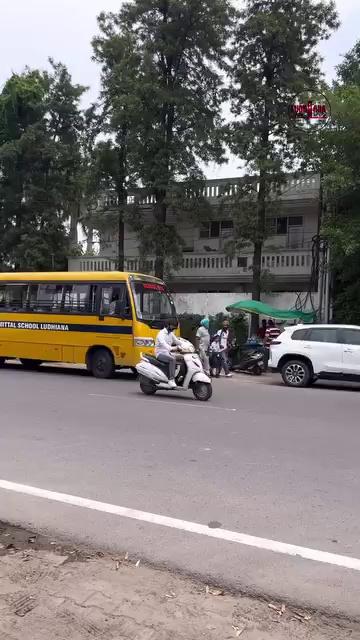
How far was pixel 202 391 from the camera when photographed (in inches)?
457


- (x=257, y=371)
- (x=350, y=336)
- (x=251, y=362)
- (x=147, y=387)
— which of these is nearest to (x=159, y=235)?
(x=251, y=362)

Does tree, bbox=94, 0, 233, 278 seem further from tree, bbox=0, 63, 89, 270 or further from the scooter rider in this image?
the scooter rider

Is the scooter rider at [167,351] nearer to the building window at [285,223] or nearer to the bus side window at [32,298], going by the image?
the bus side window at [32,298]

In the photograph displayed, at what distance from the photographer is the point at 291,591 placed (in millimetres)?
3658

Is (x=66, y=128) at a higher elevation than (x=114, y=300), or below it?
higher

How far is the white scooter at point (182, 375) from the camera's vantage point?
11625 millimetres

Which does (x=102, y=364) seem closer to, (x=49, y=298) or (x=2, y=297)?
(x=49, y=298)

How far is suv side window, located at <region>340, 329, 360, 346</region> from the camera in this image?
1432 centimetres

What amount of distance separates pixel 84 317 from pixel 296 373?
555 centimetres

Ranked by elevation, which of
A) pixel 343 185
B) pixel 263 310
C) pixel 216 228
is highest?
pixel 216 228

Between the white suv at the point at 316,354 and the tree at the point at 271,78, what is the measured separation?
19.8 ft

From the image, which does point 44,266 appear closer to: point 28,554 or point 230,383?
point 230,383

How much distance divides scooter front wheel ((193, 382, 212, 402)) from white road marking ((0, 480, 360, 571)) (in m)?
6.09

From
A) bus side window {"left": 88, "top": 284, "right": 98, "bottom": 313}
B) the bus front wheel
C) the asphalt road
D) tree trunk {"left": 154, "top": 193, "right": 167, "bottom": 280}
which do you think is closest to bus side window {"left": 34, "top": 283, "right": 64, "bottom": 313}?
bus side window {"left": 88, "top": 284, "right": 98, "bottom": 313}
